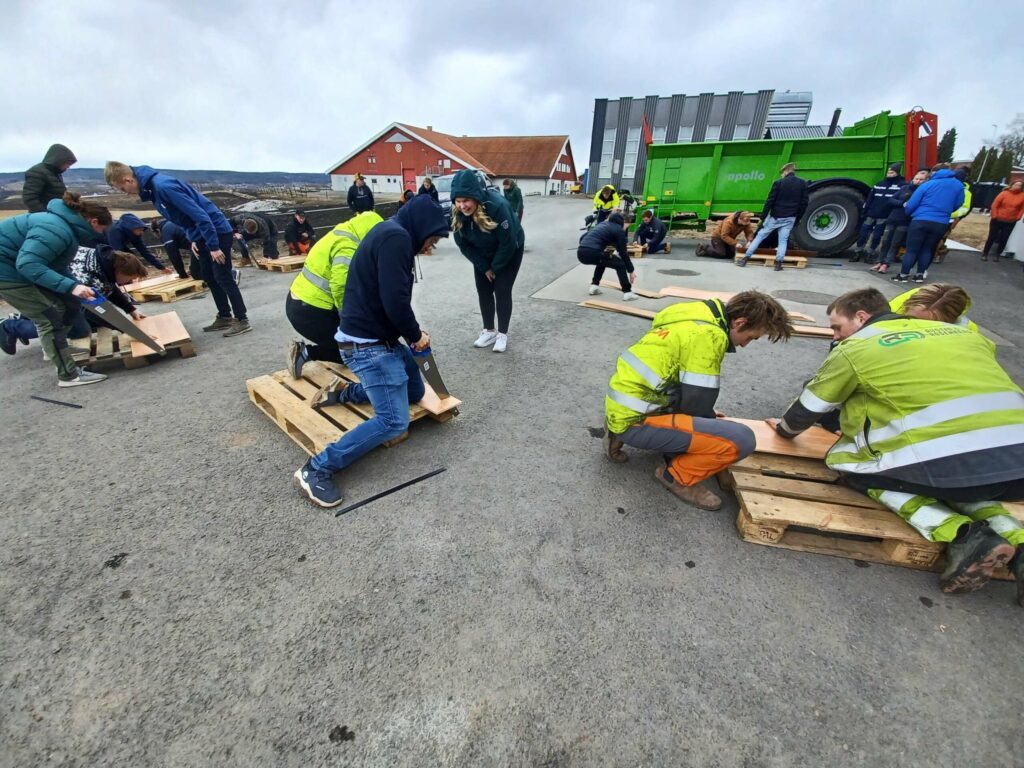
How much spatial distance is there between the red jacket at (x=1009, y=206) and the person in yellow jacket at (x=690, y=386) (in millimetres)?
10019

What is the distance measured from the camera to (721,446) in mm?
2328

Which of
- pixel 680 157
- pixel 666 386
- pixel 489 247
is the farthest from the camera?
pixel 680 157

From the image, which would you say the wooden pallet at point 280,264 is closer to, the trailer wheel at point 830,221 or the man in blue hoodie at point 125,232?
the man in blue hoodie at point 125,232

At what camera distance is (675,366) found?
2357mm

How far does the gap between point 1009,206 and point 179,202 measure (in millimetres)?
13526

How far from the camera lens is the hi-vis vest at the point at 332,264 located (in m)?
2.92

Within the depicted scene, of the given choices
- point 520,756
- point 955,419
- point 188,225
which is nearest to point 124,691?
point 520,756

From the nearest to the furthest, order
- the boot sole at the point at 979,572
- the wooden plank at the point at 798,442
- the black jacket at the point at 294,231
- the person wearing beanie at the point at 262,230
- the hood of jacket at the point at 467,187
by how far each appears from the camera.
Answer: the boot sole at the point at 979,572 → the wooden plank at the point at 798,442 → the hood of jacket at the point at 467,187 → the person wearing beanie at the point at 262,230 → the black jacket at the point at 294,231

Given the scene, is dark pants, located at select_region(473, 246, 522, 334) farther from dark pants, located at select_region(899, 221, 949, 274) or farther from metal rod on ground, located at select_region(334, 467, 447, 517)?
dark pants, located at select_region(899, 221, 949, 274)

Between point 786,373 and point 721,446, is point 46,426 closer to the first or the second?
point 721,446

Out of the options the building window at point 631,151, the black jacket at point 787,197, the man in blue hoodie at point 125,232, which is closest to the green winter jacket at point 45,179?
the man in blue hoodie at point 125,232

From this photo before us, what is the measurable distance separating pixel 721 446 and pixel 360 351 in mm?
2150

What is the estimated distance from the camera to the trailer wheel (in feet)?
27.1

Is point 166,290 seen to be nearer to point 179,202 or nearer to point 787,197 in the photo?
point 179,202
